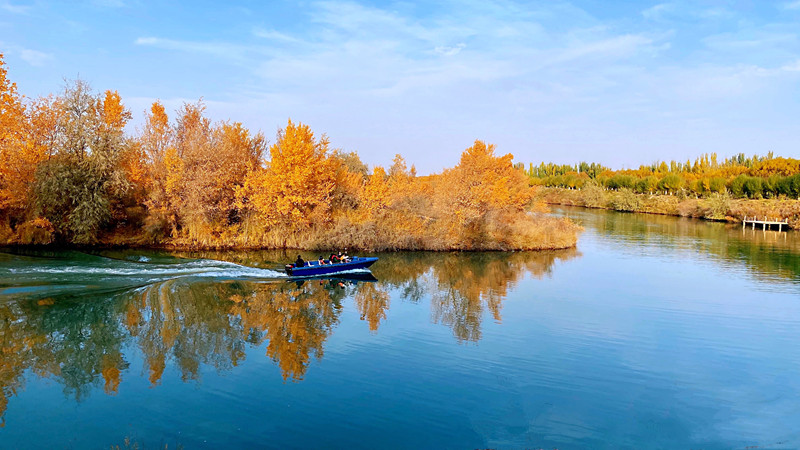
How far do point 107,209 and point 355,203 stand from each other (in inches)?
712

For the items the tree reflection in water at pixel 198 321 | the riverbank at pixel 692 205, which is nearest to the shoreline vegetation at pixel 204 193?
the tree reflection in water at pixel 198 321

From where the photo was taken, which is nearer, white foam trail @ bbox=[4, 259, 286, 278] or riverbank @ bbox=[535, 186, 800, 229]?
white foam trail @ bbox=[4, 259, 286, 278]

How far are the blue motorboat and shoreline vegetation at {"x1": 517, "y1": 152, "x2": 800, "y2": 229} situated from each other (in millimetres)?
42101

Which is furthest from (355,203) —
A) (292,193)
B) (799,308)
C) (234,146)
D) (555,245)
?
(799,308)

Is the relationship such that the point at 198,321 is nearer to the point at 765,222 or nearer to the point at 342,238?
the point at 342,238

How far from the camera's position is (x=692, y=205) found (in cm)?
8650

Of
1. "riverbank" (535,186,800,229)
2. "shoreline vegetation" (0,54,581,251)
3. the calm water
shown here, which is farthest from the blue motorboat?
"riverbank" (535,186,800,229)

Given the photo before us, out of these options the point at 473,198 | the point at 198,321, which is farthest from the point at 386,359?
the point at 473,198

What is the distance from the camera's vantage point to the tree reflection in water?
15.5m

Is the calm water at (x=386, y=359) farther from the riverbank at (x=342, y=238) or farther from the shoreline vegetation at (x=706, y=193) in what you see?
the shoreline vegetation at (x=706, y=193)

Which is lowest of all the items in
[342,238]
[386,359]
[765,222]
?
[386,359]

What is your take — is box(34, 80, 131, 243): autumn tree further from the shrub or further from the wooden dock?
the shrub

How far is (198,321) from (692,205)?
86329 mm

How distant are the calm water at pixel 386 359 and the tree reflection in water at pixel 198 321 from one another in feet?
0.33
